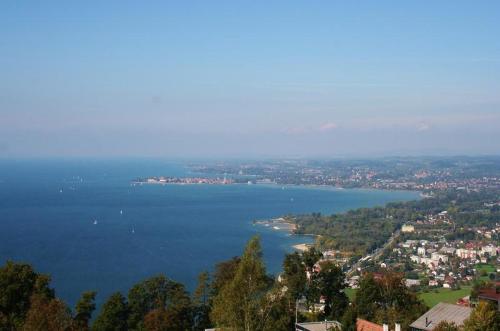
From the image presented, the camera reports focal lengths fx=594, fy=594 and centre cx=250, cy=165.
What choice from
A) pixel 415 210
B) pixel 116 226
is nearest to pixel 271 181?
pixel 415 210

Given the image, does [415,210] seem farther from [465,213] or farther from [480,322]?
[480,322]

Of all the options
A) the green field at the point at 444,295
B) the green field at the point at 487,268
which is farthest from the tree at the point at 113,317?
the green field at the point at 487,268

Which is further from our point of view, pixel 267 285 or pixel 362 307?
pixel 362 307

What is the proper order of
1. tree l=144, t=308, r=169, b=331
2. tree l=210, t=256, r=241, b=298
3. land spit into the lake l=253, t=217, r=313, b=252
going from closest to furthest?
tree l=144, t=308, r=169, b=331, tree l=210, t=256, r=241, b=298, land spit into the lake l=253, t=217, r=313, b=252

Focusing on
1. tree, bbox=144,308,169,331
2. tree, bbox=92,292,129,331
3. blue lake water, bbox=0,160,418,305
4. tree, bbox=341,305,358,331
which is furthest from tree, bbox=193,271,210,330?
blue lake water, bbox=0,160,418,305

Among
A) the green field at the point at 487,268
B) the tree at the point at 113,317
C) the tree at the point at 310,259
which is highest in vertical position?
the tree at the point at 310,259

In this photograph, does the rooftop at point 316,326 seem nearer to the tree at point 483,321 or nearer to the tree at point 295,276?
the tree at point 295,276

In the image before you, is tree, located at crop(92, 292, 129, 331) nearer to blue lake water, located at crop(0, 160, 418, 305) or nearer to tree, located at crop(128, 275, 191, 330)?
tree, located at crop(128, 275, 191, 330)
